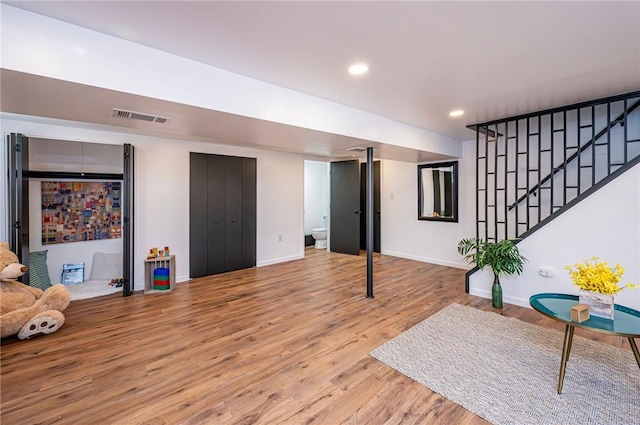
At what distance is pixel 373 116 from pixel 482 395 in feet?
9.64

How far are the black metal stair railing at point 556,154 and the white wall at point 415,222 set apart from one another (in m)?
0.28

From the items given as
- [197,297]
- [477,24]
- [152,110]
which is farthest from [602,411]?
[197,297]

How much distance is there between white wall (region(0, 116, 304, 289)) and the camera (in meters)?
3.93

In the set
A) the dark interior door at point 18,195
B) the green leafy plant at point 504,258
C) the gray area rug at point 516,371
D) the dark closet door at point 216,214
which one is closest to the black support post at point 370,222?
the gray area rug at point 516,371

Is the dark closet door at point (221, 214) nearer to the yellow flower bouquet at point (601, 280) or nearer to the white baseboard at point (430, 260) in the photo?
the white baseboard at point (430, 260)

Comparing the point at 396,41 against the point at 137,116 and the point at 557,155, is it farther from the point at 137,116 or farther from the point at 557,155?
the point at 557,155

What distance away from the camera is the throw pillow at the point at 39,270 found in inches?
145

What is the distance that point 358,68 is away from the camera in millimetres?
2348

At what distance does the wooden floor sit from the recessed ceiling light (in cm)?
238

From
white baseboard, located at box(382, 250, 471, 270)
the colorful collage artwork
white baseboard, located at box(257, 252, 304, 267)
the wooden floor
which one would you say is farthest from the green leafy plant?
the colorful collage artwork

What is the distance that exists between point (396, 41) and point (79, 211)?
4.80 meters

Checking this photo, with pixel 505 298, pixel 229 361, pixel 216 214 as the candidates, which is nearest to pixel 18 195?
pixel 216 214

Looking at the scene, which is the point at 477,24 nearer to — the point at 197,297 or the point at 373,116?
the point at 373,116

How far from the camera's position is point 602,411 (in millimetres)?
1813
